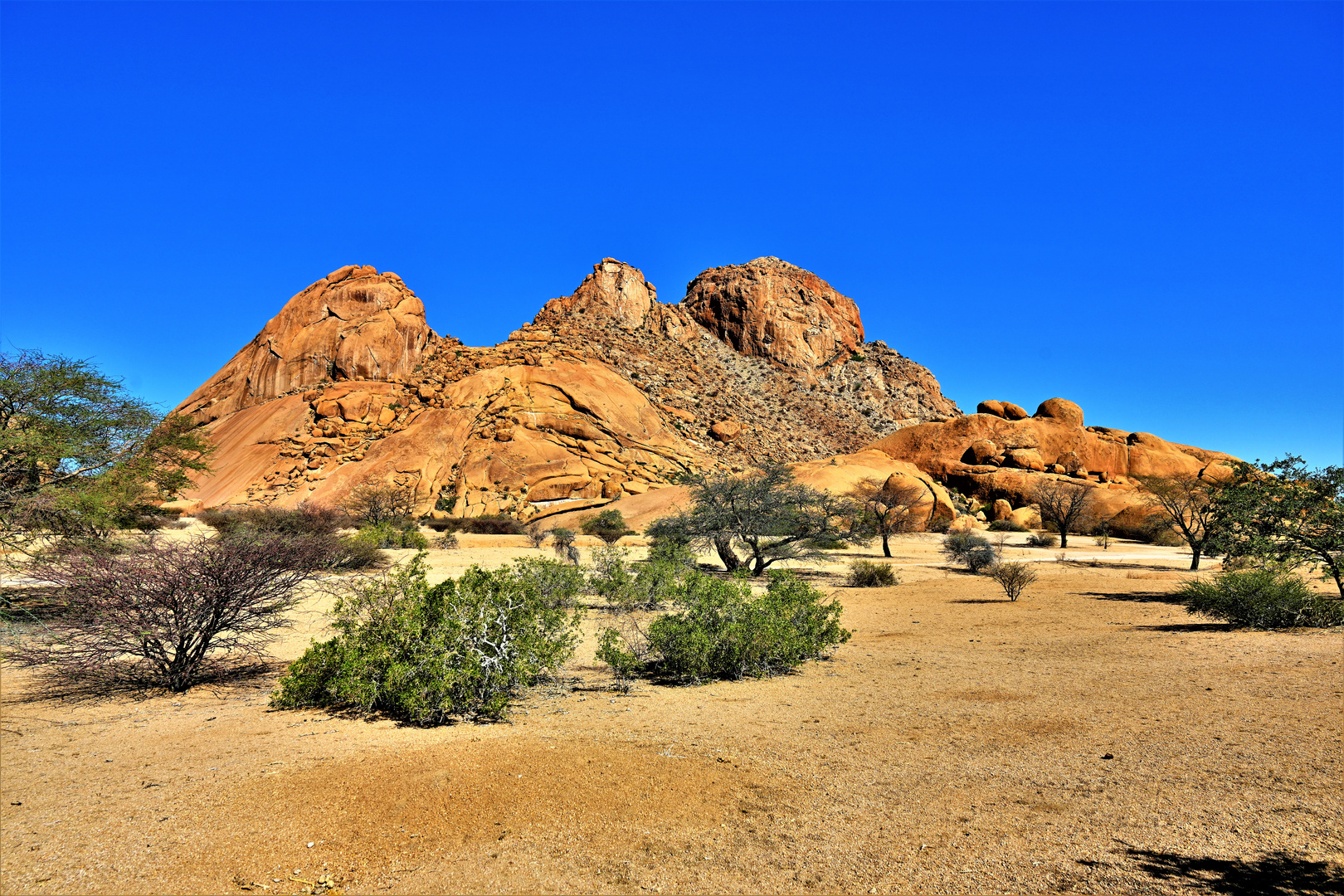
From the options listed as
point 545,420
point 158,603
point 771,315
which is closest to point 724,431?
point 545,420

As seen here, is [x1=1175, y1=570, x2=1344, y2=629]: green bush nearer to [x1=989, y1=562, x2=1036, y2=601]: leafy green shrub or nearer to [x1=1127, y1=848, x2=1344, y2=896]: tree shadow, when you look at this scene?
[x1=989, y1=562, x2=1036, y2=601]: leafy green shrub

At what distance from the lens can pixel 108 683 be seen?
368 inches

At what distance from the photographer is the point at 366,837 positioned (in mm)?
4977

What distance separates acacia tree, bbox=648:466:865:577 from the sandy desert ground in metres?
14.0

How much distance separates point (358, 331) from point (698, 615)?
63751 millimetres

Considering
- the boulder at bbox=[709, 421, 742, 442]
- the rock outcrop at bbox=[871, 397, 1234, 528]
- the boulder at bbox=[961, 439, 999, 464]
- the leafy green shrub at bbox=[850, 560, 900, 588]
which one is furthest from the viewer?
the boulder at bbox=[709, 421, 742, 442]

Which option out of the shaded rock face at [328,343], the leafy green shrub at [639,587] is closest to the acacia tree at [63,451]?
the leafy green shrub at [639,587]

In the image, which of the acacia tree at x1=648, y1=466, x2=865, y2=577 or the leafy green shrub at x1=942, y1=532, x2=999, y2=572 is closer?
the acacia tree at x1=648, y1=466, x2=865, y2=577

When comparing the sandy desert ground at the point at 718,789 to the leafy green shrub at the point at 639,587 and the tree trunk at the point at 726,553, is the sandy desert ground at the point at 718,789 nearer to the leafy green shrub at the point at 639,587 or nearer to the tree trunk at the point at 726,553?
the leafy green shrub at the point at 639,587

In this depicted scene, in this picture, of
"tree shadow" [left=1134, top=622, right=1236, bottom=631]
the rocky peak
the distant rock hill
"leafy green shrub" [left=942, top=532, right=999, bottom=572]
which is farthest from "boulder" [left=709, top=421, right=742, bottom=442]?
"tree shadow" [left=1134, top=622, right=1236, bottom=631]

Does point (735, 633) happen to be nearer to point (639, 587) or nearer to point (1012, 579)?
point (639, 587)

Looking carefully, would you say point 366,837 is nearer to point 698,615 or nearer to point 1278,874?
point 1278,874

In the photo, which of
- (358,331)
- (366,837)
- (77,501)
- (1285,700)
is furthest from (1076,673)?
(358,331)

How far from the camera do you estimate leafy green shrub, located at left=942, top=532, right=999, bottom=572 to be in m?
27.2
